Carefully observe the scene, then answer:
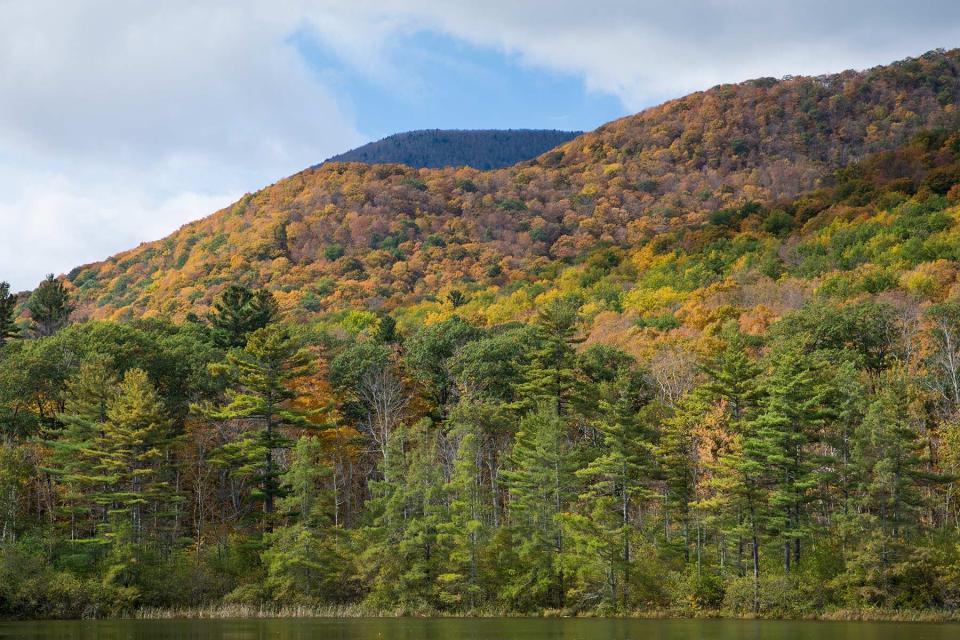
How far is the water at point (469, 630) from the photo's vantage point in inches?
1296

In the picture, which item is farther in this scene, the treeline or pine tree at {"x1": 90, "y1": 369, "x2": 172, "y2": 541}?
pine tree at {"x1": 90, "y1": 369, "x2": 172, "y2": 541}

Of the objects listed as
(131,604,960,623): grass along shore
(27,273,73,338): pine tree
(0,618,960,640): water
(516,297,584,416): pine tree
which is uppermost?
(27,273,73,338): pine tree

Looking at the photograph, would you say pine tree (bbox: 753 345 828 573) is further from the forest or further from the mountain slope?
the mountain slope

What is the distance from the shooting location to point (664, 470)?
155ft

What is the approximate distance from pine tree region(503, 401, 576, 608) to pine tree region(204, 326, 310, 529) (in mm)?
12755

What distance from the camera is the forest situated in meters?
43.4

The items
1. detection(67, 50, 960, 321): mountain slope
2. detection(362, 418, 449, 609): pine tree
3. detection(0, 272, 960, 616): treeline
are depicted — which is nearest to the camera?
detection(0, 272, 960, 616): treeline

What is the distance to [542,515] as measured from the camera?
47.6 m

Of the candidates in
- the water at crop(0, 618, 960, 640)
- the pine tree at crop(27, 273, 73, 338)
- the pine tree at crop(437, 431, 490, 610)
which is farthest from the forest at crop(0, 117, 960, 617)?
the pine tree at crop(27, 273, 73, 338)

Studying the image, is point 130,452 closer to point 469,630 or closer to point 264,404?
point 264,404

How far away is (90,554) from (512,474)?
66.2 feet

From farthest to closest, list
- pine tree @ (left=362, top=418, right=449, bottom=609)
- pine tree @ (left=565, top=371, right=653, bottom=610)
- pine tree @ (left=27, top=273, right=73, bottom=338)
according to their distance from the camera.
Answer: pine tree @ (left=27, top=273, right=73, bottom=338) < pine tree @ (left=362, top=418, right=449, bottom=609) < pine tree @ (left=565, top=371, right=653, bottom=610)

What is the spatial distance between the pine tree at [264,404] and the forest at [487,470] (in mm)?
183

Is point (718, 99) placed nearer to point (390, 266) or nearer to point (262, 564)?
point (390, 266)
